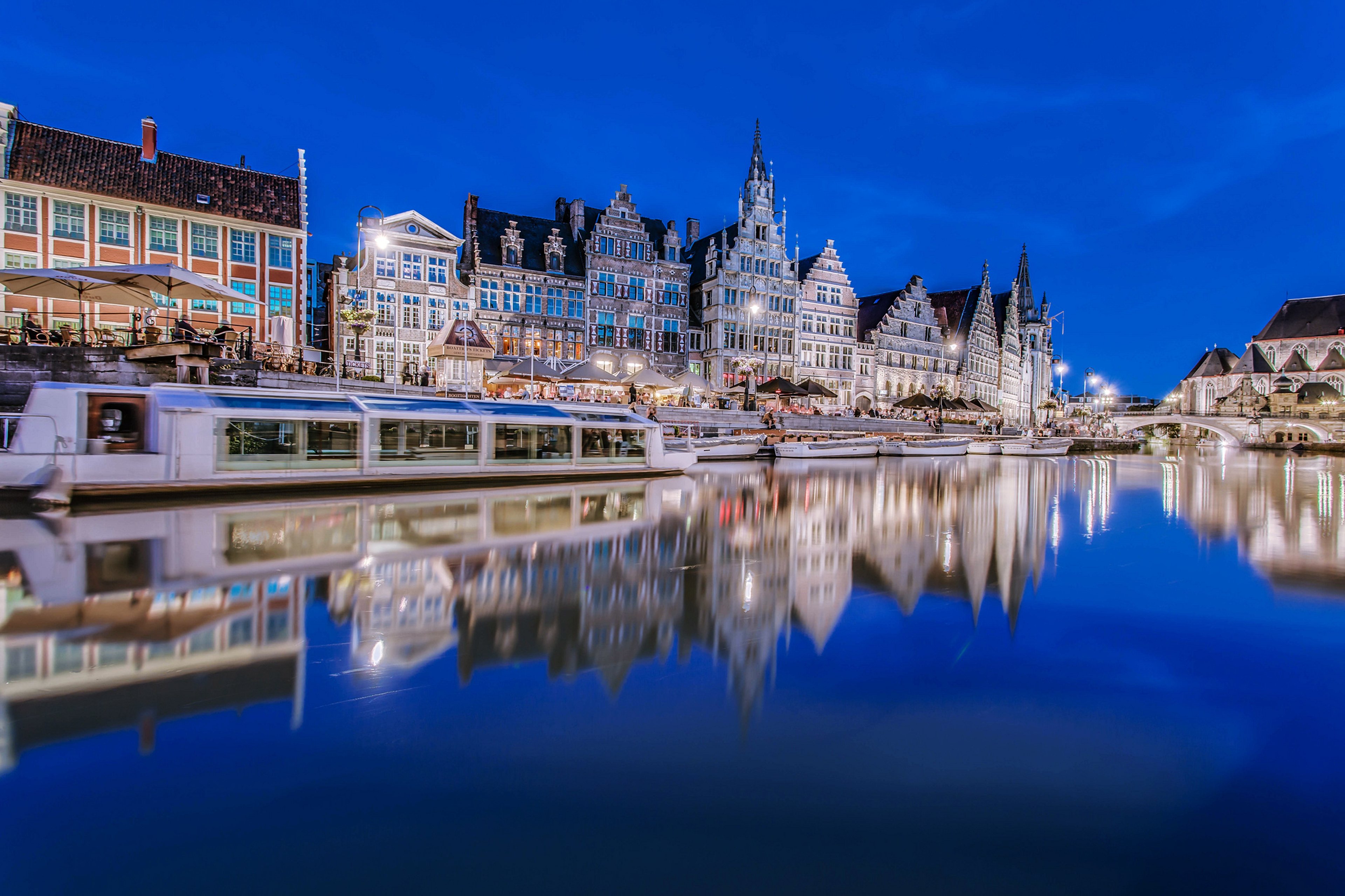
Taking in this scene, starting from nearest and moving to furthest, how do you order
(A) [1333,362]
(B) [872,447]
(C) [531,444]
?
(C) [531,444]
(B) [872,447]
(A) [1333,362]

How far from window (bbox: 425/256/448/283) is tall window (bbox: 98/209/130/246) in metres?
14.3

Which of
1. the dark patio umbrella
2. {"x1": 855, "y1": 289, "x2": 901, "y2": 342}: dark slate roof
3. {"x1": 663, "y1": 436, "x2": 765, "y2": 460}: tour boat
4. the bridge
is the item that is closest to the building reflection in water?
{"x1": 663, "y1": 436, "x2": 765, "y2": 460}: tour boat

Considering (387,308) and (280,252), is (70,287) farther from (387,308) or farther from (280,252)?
(387,308)

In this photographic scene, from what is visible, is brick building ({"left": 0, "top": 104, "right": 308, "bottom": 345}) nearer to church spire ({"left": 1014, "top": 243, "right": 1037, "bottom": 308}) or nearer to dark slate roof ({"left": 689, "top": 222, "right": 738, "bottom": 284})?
dark slate roof ({"left": 689, "top": 222, "right": 738, "bottom": 284})

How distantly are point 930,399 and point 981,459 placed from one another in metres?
7.42

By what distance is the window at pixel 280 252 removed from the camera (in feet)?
114

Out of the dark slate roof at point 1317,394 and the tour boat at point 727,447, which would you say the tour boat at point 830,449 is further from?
the dark slate roof at point 1317,394

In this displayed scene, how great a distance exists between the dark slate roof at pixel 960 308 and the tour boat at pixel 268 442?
71.8 meters

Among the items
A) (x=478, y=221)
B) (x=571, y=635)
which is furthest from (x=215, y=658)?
(x=478, y=221)

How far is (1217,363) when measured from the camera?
335 ft

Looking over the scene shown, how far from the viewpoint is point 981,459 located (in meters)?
44.7

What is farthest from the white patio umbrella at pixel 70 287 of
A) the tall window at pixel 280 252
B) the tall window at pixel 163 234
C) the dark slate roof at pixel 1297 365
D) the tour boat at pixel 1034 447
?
the dark slate roof at pixel 1297 365

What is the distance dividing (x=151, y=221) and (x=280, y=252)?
5.53 metres

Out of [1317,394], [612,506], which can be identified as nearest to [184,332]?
[612,506]
